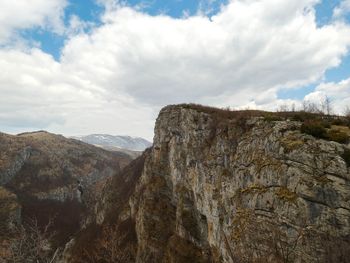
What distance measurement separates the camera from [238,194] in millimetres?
34125

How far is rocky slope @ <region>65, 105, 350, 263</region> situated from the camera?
23.8m

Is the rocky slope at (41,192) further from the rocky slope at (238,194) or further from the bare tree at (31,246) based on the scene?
the bare tree at (31,246)

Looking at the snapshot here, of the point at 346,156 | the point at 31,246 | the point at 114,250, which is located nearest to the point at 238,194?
the point at 346,156

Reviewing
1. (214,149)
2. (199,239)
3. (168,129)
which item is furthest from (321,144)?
(168,129)

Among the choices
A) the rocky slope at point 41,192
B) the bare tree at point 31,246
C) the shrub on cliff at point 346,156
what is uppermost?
the shrub on cliff at point 346,156

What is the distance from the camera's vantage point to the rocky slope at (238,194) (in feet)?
78.0

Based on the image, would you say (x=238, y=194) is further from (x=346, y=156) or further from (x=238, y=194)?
(x=346, y=156)

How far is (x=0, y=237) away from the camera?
114 metres

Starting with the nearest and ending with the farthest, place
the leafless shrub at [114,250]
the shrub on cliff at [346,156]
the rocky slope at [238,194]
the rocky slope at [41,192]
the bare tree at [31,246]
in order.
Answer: the bare tree at [31,246], the rocky slope at [238,194], the shrub on cliff at [346,156], the leafless shrub at [114,250], the rocky slope at [41,192]

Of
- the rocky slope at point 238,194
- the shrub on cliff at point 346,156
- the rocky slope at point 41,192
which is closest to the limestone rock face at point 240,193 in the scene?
the rocky slope at point 238,194

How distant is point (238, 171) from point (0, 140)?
199m

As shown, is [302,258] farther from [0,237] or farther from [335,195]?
[0,237]

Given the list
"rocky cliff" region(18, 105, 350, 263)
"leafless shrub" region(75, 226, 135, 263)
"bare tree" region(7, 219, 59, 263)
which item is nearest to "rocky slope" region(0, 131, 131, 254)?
"leafless shrub" region(75, 226, 135, 263)

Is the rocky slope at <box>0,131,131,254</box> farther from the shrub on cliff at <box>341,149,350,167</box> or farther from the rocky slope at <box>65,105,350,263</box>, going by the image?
the shrub on cliff at <box>341,149,350,167</box>
